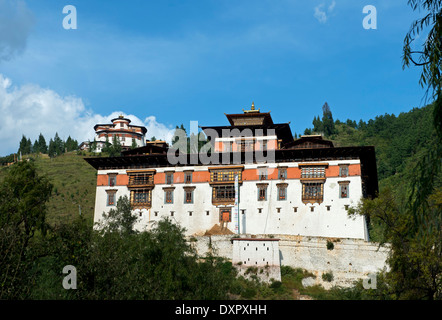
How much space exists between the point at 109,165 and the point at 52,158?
79812 mm

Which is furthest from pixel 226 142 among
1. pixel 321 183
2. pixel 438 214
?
pixel 438 214

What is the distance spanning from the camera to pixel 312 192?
57312 millimetres

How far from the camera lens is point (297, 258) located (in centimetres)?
4906

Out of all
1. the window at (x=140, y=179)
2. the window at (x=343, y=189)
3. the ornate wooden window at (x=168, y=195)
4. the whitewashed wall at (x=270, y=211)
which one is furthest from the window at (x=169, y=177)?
the window at (x=343, y=189)

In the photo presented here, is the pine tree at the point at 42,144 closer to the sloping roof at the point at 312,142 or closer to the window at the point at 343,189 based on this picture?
the sloping roof at the point at 312,142

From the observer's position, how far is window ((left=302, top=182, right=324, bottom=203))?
5700 centimetres

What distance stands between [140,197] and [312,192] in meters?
20.0

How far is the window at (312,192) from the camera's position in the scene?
5700 cm

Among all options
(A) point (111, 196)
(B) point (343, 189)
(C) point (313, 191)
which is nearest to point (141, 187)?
(A) point (111, 196)

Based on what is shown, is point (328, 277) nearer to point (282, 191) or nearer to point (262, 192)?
point (282, 191)

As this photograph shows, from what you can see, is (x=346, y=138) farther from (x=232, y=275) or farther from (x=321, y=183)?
(x=232, y=275)

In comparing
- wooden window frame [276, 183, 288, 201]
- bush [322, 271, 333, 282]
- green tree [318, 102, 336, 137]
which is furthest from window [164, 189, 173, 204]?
green tree [318, 102, 336, 137]

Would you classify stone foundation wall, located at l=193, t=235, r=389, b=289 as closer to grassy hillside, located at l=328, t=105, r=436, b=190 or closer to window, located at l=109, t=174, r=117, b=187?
window, located at l=109, t=174, r=117, b=187

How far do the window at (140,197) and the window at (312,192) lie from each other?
58.7 feet
